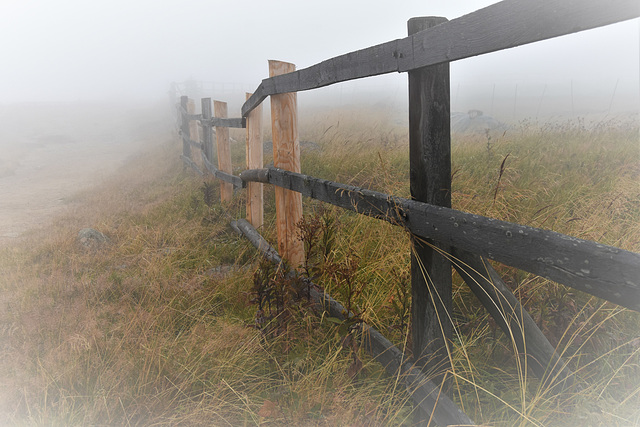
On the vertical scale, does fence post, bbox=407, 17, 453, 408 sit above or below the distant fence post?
below

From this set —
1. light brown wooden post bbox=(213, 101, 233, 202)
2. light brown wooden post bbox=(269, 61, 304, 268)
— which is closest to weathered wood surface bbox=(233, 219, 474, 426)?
light brown wooden post bbox=(269, 61, 304, 268)

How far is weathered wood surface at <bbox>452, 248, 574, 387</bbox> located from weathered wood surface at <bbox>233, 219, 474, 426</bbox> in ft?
1.37

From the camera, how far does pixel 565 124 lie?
28.4 feet

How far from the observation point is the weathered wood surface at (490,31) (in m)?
1.26

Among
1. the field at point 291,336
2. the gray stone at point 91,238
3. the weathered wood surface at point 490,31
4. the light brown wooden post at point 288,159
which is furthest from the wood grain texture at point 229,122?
the weathered wood surface at point 490,31

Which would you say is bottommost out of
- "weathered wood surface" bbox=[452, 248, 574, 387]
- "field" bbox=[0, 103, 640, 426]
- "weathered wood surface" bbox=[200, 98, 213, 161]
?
"field" bbox=[0, 103, 640, 426]

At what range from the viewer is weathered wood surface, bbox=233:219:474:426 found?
202 cm

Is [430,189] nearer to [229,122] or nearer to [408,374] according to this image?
[408,374]

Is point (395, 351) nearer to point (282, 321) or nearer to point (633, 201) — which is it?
point (282, 321)

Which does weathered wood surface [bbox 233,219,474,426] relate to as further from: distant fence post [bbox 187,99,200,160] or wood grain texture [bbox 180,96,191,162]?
wood grain texture [bbox 180,96,191,162]

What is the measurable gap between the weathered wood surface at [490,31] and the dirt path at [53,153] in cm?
695

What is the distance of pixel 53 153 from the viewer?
77.4ft

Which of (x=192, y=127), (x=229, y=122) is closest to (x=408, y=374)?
(x=229, y=122)

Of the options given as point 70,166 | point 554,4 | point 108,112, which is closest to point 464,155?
point 554,4
